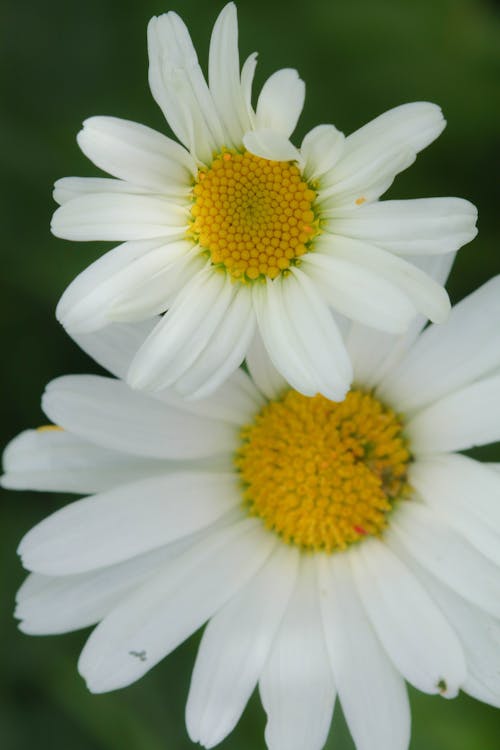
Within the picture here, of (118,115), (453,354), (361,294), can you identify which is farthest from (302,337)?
(118,115)

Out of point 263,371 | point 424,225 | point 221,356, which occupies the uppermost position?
point 424,225

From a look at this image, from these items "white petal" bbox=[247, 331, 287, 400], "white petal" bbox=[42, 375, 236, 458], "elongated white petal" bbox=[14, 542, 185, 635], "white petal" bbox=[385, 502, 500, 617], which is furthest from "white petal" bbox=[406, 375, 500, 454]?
"elongated white petal" bbox=[14, 542, 185, 635]

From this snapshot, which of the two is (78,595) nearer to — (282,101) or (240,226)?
(240,226)

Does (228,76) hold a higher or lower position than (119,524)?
higher

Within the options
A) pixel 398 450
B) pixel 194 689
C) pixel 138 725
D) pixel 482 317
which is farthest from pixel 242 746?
pixel 482 317

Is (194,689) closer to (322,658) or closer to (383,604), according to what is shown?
(322,658)

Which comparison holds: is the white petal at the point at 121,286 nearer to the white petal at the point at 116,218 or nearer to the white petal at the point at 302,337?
the white petal at the point at 116,218
